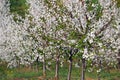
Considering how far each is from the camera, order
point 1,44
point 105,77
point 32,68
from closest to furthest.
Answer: point 105,77 → point 1,44 → point 32,68

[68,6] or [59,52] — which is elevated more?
[68,6]

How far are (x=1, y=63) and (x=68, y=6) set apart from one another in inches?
1235

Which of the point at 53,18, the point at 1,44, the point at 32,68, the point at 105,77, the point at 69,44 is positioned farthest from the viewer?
the point at 32,68

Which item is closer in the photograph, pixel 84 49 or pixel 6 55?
pixel 84 49

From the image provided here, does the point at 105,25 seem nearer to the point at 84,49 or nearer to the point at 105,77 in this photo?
the point at 84,49

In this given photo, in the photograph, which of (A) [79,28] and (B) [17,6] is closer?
(A) [79,28]

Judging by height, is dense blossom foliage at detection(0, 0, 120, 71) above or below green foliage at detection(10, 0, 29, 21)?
below

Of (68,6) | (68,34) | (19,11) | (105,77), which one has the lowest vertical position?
(105,77)

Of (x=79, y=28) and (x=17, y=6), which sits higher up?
(x=17, y=6)

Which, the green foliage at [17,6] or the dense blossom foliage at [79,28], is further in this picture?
the green foliage at [17,6]

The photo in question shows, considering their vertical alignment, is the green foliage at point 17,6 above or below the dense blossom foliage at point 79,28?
above

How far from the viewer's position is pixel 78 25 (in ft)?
74.8

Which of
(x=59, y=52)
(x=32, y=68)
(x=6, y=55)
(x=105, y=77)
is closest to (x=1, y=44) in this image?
(x=6, y=55)

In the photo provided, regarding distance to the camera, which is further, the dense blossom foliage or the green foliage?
the green foliage
